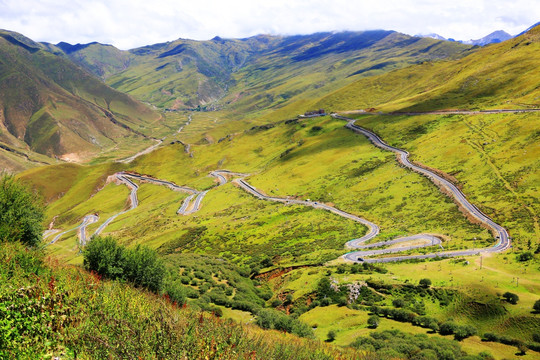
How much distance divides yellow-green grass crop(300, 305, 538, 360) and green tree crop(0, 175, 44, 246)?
118 ft

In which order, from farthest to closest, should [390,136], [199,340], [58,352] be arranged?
[390,136] → [199,340] → [58,352]

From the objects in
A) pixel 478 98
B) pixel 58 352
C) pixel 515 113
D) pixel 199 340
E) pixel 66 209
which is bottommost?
pixel 66 209

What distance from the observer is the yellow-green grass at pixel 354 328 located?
95.7ft

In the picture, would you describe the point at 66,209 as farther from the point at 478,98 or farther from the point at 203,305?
the point at 478,98

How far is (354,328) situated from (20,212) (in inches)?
1662

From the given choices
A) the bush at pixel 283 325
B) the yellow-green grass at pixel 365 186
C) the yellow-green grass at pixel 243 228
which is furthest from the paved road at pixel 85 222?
the bush at pixel 283 325

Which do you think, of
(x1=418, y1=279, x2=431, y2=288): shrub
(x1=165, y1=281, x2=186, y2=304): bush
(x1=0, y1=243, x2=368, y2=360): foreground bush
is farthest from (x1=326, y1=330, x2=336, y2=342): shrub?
(x1=0, y1=243, x2=368, y2=360): foreground bush

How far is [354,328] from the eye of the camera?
3684 centimetres

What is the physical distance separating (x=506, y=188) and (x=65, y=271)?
91247 mm

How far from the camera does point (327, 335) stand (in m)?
35.5

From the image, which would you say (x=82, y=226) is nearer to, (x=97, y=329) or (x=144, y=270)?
(x=144, y=270)

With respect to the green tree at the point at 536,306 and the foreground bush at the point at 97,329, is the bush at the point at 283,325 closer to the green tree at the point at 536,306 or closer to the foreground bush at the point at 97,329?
the foreground bush at the point at 97,329

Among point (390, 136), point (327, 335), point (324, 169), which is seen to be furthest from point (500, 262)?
point (390, 136)

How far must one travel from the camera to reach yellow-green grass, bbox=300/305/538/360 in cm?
2917
